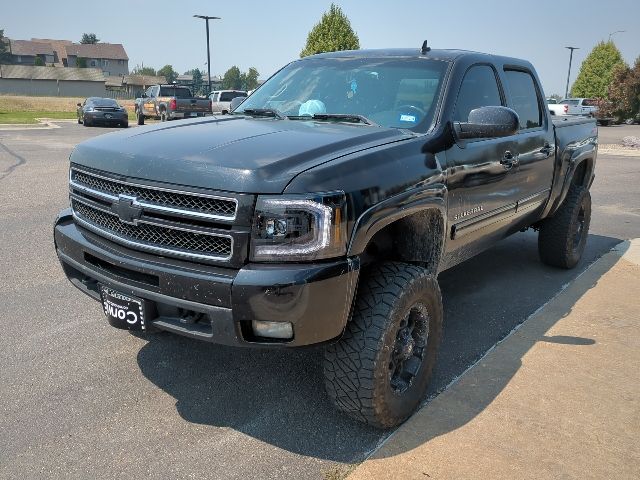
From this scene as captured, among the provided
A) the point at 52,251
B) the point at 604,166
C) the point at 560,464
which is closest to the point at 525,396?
the point at 560,464

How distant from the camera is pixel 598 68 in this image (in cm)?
5416

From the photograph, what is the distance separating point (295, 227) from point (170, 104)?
25.2 metres

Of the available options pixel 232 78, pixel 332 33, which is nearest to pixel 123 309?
pixel 332 33

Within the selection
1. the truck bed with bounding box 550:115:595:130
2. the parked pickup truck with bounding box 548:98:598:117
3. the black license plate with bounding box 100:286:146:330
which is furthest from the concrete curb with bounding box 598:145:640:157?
the black license plate with bounding box 100:286:146:330

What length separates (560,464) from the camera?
2.63 meters

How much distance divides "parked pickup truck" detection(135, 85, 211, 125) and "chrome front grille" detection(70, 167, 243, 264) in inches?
862

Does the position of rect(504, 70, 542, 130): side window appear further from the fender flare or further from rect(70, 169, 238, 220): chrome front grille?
rect(70, 169, 238, 220): chrome front grille

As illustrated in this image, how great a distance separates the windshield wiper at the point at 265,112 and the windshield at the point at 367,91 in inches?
2.3

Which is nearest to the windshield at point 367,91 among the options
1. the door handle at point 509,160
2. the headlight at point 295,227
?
the door handle at point 509,160

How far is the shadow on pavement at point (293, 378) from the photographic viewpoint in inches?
113

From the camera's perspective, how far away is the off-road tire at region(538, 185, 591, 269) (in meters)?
5.47

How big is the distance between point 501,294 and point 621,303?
0.93m

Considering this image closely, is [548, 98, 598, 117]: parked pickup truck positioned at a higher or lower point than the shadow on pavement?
higher

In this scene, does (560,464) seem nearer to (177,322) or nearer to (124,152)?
(177,322)
